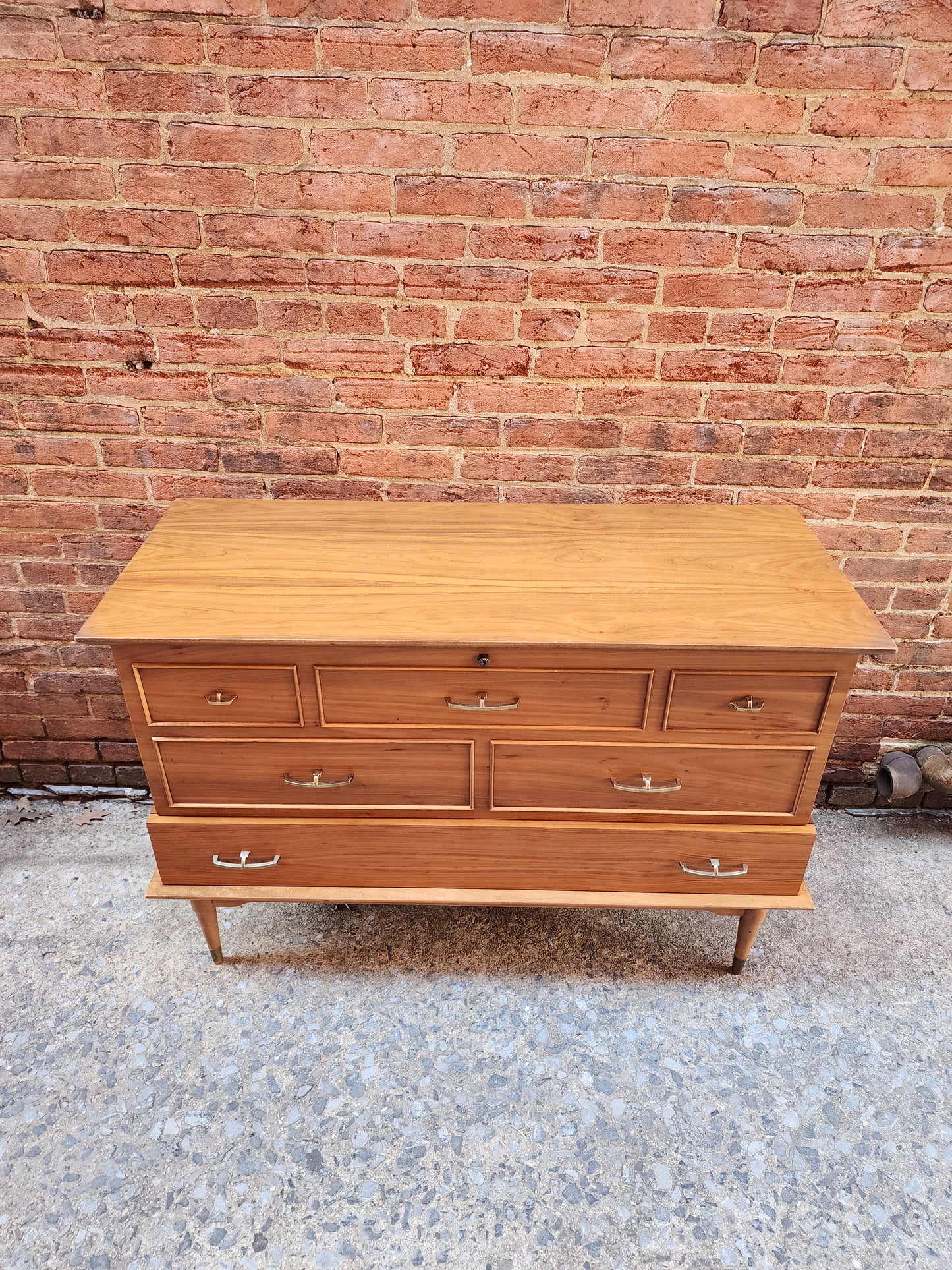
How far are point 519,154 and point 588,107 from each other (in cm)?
17

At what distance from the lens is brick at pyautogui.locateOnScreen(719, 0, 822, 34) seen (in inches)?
63.0

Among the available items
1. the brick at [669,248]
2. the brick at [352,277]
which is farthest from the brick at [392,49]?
the brick at [669,248]

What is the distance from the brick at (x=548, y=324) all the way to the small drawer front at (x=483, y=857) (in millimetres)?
1157

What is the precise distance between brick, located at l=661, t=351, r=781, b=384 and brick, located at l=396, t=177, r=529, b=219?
19.9 inches

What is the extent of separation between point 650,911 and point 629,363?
1.43 metres

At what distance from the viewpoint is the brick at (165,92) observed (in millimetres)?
1670

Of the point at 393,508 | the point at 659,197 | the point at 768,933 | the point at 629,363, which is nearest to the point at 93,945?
the point at 393,508

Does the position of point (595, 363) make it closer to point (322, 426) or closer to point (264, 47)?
point (322, 426)

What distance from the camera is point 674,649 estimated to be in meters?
1.49

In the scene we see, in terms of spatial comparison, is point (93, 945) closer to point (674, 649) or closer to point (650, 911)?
point (650, 911)

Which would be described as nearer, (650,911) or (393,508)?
(393,508)

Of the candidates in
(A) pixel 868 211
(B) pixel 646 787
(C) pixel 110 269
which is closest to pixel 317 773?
(B) pixel 646 787

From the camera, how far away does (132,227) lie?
1797 millimetres

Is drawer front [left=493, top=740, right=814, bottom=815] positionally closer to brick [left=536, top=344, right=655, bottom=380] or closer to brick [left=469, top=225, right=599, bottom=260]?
brick [left=536, top=344, right=655, bottom=380]
